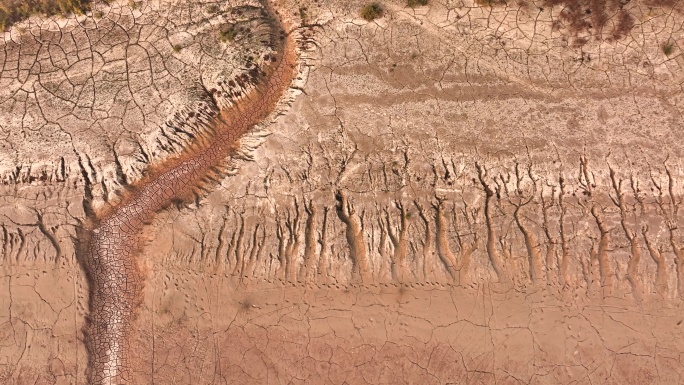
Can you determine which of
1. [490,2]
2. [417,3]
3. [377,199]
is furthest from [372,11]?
[377,199]

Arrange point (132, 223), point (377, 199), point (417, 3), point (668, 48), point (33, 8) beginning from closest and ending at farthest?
point (377, 199) → point (668, 48) → point (132, 223) → point (417, 3) → point (33, 8)

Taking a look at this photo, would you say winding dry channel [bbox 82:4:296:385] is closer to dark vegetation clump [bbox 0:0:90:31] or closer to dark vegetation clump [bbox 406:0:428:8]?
dark vegetation clump [bbox 406:0:428:8]

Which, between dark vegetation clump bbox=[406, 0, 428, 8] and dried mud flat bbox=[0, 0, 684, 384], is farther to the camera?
dark vegetation clump bbox=[406, 0, 428, 8]

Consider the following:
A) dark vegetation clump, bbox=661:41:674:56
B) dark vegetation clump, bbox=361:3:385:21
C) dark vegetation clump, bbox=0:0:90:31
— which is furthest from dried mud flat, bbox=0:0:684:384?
dark vegetation clump, bbox=0:0:90:31

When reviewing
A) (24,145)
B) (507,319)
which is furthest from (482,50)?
(24,145)

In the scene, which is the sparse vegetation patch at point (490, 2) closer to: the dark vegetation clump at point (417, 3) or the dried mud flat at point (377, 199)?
the dried mud flat at point (377, 199)

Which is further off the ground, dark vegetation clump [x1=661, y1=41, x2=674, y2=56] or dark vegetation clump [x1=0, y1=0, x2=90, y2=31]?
dark vegetation clump [x1=0, y1=0, x2=90, y2=31]

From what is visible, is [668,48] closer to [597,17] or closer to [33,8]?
[597,17]

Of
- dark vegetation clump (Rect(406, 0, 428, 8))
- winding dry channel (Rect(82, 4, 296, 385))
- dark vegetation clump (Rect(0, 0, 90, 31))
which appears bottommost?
winding dry channel (Rect(82, 4, 296, 385))
